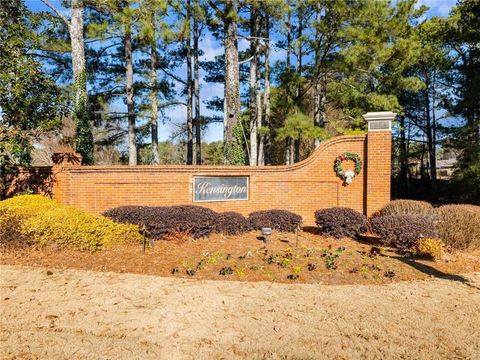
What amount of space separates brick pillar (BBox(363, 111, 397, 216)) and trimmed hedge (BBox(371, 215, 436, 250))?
8.51ft

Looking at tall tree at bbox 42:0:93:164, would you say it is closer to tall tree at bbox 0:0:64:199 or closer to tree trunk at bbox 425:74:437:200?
tall tree at bbox 0:0:64:199

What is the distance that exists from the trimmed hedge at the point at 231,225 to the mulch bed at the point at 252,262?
85 centimetres

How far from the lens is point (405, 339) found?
147 inches

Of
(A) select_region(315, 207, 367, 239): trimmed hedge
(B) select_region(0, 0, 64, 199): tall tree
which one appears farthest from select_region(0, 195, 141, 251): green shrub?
(A) select_region(315, 207, 367, 239): trimmed hedge

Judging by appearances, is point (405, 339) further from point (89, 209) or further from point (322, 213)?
point (89, 209)

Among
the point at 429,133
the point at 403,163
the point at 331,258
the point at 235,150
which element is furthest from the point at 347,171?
the point at 403,163

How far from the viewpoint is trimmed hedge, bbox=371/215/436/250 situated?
7508 millimetres

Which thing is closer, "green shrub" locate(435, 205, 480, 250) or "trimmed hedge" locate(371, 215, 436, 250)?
"trimmed hedge" locate(371, 215, 436, 250)

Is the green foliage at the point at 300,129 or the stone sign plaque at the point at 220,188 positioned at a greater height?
the green foliage at the point at 300,129

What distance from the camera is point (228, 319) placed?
13.7 feet

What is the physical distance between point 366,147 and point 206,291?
780 cm

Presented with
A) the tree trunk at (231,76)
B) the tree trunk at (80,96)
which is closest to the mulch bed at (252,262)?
the tree trunk at (80,96)

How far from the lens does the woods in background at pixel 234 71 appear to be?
9.29 m

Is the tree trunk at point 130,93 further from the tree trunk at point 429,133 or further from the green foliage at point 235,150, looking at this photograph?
the tree trunk at point 429,133
